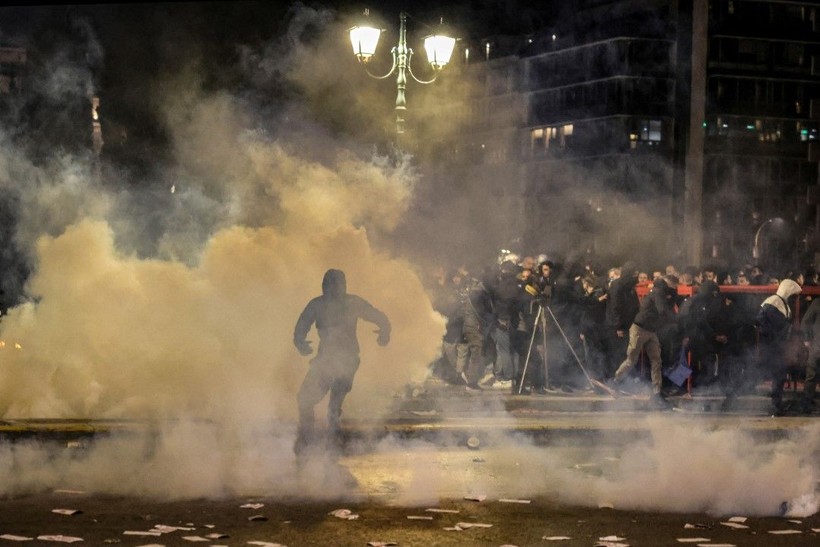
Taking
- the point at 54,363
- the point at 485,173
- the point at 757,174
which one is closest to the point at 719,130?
the point at 757,174

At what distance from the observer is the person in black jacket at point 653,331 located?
1391 cm

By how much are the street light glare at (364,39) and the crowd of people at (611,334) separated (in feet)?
11.2

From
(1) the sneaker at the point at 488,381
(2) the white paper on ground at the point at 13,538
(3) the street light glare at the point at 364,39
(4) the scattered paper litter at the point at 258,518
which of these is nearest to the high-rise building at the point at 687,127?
(1) the sneaker at the point at 488,381

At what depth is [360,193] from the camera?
51.8 feet

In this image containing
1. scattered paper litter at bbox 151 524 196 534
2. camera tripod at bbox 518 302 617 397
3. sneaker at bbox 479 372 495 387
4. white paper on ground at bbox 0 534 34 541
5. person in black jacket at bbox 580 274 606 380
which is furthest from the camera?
sneaker at bbox 479 372 495 387

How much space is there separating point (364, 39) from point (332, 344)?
516 cm

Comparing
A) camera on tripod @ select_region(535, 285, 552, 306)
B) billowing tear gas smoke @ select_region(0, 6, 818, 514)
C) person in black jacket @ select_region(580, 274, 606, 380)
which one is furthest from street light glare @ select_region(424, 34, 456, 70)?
person in black jacket @ select_region(580, 274, 606, 380)

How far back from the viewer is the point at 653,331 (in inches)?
550

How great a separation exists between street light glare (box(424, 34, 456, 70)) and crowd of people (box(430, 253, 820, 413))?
2.95 m

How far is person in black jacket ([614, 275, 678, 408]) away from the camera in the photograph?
13.9 meters

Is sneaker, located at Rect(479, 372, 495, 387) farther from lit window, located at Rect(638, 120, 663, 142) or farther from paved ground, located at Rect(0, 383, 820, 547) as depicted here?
lit window, located at Rect(638, 120, 663, 142)

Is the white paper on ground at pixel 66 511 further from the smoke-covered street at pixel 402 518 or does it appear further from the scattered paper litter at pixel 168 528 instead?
the scattered paper litter at pixel 168 528

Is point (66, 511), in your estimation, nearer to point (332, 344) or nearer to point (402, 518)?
point (402, 518)

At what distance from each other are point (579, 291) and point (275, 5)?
6.00m
